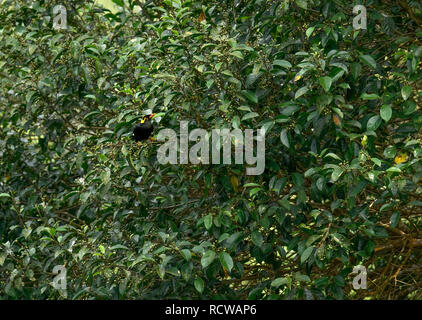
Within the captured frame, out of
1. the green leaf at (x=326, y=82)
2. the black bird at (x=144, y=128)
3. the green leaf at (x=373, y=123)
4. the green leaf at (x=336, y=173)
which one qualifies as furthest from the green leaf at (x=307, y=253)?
the black bird at (x=144, y=128)

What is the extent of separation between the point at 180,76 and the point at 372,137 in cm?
95

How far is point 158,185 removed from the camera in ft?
12.3

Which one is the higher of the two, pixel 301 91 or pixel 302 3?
pixel 302 3

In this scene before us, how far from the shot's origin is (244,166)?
11.0ft

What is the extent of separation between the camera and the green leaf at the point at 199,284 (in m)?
3.11

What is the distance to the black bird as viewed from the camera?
328 centimetres

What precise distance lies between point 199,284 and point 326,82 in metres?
1.06

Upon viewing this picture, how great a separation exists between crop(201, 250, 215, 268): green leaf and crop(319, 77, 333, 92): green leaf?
0.87 meters

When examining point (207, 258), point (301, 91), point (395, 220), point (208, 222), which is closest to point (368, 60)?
point (301, 91)

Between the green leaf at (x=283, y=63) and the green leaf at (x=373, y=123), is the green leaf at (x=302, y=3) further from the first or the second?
the green leaf at (x=373, y=123)

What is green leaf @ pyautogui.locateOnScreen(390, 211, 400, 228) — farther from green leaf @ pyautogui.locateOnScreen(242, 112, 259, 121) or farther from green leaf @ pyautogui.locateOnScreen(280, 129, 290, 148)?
green leaf @ pyautogui.locateOnScreen(242, 112, 259, 121)

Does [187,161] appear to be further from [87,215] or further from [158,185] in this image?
[87,215]

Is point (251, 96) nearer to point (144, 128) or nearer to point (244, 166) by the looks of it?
point (244, 166)
